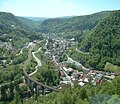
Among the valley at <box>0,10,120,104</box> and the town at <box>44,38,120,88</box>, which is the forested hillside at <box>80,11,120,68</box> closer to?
the valley at <box>0,10,120,104</box>

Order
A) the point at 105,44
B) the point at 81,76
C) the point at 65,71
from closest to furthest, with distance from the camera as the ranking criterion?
the point at 81,76, the point at 65,71, the point at 105,44

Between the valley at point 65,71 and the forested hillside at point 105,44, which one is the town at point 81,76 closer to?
the valley at point 65,71

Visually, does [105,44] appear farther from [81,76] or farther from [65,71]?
[81,76]

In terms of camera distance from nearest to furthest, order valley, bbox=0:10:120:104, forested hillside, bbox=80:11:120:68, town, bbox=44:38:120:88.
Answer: valley, bbox=0:10:120:104 → town, bbox=44:38:120:88 → forested hillside, bbox=80:11:120:68

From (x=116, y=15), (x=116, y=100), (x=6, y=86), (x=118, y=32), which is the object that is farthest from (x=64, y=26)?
(x=116, y=100)

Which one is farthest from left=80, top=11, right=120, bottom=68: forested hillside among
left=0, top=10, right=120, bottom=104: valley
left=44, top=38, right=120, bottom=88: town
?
left=44, top=38, right=120, bottom=88: town

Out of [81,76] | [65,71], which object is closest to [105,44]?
[65,71]

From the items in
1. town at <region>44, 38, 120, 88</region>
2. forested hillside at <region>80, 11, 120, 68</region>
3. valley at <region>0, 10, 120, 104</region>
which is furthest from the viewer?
forested hillside at <region>80, 11, 120, 68</region>

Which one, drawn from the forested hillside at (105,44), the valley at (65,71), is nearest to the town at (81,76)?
the valley at (65,71)
